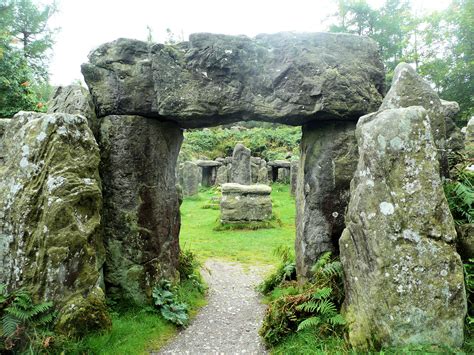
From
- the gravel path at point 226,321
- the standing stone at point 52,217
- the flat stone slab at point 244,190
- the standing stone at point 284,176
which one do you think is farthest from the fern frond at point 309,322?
the standing stone at point 284,176

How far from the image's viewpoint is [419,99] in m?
4.65

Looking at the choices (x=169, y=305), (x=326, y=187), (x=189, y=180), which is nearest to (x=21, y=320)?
(x=169, y=305)

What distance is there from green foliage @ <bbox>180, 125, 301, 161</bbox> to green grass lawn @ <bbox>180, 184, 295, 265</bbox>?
1403cm

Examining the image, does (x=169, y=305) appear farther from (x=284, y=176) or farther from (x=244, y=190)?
(x=284, y=176)

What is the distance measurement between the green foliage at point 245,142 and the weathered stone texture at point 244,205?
50.9 ft

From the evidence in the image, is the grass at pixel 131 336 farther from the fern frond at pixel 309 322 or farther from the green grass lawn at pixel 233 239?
the green grass lawn at pixel 233 239

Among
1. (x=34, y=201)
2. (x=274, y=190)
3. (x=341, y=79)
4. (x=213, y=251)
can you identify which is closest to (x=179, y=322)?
(x=34, y=201)

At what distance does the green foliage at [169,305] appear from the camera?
5.88 metres

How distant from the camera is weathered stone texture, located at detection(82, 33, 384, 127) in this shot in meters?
5.61

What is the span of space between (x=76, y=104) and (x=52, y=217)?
226 centimetres

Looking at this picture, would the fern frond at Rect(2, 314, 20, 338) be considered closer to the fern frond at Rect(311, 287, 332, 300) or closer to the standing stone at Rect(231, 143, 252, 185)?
the fern frond at Rect(311, 287, 332, 300)

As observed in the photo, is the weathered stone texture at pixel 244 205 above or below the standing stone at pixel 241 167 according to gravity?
below

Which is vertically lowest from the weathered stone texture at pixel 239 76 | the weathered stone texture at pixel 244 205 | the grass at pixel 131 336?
the grass at pixel 131 336

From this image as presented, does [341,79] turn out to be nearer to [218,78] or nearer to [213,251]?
[218,78]
